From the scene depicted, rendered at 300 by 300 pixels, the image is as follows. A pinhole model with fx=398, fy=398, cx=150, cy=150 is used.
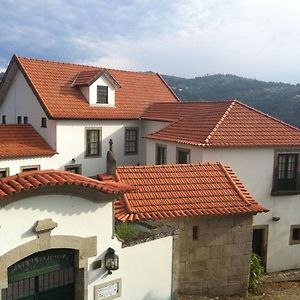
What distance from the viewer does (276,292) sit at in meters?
14.0

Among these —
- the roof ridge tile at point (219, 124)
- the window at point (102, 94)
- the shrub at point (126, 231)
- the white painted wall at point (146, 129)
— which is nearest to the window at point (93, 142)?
the window at point (102, 94)

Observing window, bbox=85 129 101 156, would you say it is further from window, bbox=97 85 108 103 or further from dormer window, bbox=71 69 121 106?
window, bbox=97 85 108 103

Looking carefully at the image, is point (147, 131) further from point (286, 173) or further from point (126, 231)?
point (126, 231)

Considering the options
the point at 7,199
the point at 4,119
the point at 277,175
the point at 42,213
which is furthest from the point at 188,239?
the point at 4,119

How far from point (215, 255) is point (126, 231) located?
326 cm

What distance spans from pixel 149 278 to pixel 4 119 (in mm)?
20671

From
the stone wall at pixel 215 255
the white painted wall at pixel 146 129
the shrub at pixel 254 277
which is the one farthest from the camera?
the white painted wall at pixel 146 129

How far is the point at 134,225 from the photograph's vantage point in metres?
10.6

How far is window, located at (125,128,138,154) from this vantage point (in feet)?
84.6

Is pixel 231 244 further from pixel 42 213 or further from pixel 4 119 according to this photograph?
pixel 4 119

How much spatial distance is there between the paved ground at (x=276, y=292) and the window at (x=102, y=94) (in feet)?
48.3

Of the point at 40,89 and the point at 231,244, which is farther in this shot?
the point at 40,89

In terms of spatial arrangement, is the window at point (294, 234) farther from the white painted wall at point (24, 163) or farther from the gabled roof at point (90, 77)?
the gabled roof at point (90, 77)

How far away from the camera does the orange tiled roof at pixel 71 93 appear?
→ 2264cm
